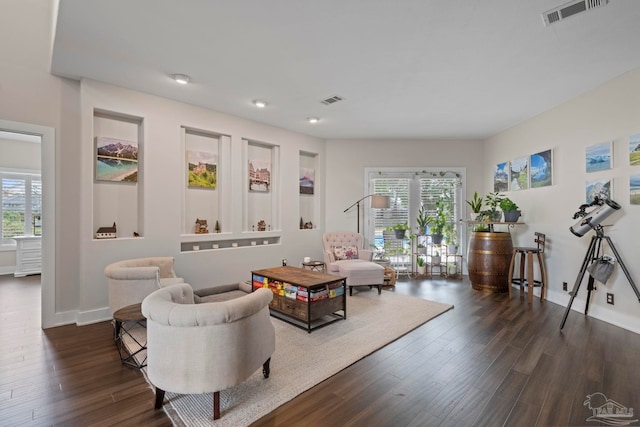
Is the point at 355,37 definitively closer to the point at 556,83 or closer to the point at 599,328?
the point at 556,83

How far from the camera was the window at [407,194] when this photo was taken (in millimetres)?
6301

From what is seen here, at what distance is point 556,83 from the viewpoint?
358 cm

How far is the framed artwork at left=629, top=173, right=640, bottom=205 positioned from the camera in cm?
324

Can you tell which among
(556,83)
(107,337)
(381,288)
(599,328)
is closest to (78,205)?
(107,337)

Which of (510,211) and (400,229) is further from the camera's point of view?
(400,229)

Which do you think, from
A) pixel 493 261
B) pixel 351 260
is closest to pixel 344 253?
pixel 351 260

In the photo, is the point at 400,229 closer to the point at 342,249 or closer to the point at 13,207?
the point at 342,249

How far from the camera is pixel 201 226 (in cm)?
460

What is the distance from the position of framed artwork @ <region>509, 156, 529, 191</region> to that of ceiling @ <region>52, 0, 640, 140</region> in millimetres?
925

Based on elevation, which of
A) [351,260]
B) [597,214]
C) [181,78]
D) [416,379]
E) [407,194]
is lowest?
[416,379]

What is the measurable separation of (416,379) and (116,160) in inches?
170

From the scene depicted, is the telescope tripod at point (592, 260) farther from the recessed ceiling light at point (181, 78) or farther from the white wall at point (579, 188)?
the recessed ceiling light at point (181, 78)

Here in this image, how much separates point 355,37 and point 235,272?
3848mm

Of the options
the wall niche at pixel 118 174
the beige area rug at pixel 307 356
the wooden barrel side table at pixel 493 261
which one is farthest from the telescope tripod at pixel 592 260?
the wall niche at pixel 118 174
